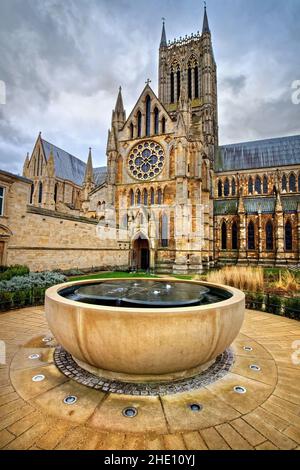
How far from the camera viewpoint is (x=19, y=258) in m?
14.4

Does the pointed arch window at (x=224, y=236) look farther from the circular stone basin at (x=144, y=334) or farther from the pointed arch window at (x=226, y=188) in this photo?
the circular stone basin at (x=144, y=334)

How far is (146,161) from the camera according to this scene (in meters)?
28.2

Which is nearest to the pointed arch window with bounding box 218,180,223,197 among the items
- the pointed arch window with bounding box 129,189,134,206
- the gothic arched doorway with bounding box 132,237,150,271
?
the pointed arch window with bounding box 129,189,134,206

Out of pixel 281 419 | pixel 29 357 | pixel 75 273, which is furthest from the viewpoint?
pixel 75 273

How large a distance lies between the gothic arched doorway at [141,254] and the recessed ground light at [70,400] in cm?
2408

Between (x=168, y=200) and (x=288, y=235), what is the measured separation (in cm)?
1683

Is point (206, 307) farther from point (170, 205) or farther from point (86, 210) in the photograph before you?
point (86, 210)

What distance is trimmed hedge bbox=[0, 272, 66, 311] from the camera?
826 centimetres

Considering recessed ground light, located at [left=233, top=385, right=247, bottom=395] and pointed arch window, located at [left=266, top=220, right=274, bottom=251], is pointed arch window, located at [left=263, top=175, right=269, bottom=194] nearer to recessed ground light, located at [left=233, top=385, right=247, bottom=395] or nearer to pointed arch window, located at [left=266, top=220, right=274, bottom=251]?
pointed arch window, located at [left=266, top=220, right=274, bottom=251]

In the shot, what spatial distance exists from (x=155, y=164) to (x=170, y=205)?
568cm

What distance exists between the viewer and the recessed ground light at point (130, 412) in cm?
297

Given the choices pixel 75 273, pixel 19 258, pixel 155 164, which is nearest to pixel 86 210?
pixel 155 164

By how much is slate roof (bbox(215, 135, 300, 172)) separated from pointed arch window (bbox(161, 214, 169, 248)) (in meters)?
17.3

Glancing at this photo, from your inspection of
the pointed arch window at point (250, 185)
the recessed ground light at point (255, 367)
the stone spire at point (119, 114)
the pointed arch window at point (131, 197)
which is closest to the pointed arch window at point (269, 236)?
the pointed arch window at point (250, 185)
